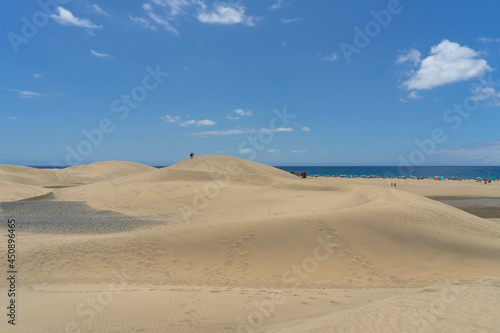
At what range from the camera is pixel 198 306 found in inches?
284

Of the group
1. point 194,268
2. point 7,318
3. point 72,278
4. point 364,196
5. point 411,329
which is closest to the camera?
point 411,329

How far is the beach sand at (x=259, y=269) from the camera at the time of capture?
6051 mm

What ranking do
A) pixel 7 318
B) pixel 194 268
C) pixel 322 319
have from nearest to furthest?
pixel 322 319, pixel 7 318, pixel 194 268

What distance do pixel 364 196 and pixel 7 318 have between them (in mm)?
21134

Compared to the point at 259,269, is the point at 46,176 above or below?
above

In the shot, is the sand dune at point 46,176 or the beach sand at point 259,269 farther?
the sand dune at point 46,176

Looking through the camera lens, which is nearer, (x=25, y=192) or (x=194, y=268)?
(x=194, y=268)

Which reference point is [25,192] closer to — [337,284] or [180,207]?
[180,207]

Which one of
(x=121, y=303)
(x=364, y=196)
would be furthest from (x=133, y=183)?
(x=121, y=303)

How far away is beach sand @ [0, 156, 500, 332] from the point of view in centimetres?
605

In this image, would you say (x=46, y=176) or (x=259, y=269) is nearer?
(x=259, y=269)

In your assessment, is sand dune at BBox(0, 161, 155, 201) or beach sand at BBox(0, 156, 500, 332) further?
sand dune at BBox(0, 161, 155, 201)

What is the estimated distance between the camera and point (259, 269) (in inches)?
428

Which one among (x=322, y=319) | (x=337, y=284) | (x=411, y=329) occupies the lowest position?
(x=337, y=284)
